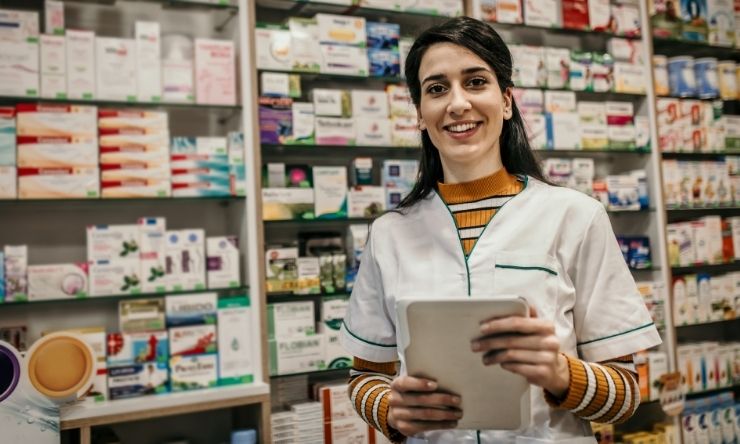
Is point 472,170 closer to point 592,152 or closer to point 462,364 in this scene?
point 462,364

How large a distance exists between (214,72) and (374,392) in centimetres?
211

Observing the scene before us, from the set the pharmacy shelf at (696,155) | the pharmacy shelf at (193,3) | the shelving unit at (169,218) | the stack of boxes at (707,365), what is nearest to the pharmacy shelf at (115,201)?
the shelving unit at (169,218)

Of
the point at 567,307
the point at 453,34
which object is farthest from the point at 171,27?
the point at 567,307

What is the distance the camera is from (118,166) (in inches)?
112

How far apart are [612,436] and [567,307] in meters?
2.81

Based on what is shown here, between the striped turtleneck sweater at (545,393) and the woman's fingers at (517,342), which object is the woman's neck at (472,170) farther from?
the woman's fingers at (517,342)

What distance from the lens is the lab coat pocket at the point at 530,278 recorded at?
1314mm

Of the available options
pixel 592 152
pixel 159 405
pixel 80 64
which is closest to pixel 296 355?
pixel 159 405

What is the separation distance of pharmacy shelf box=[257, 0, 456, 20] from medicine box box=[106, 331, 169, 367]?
183 cm

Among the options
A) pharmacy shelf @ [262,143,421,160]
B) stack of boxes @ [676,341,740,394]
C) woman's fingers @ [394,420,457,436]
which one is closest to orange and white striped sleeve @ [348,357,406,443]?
woman's fingers @ [394,420,457,436]

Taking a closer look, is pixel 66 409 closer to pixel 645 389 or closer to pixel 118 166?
pixel 118 166

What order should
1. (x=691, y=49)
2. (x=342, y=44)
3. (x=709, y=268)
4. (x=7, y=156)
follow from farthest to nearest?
(x=691, y=49) → (x=709, y=268) → (x=342, y=44) → (x=7, y=156)

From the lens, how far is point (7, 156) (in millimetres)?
2646

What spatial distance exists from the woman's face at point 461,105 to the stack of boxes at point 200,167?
5.76 ft
